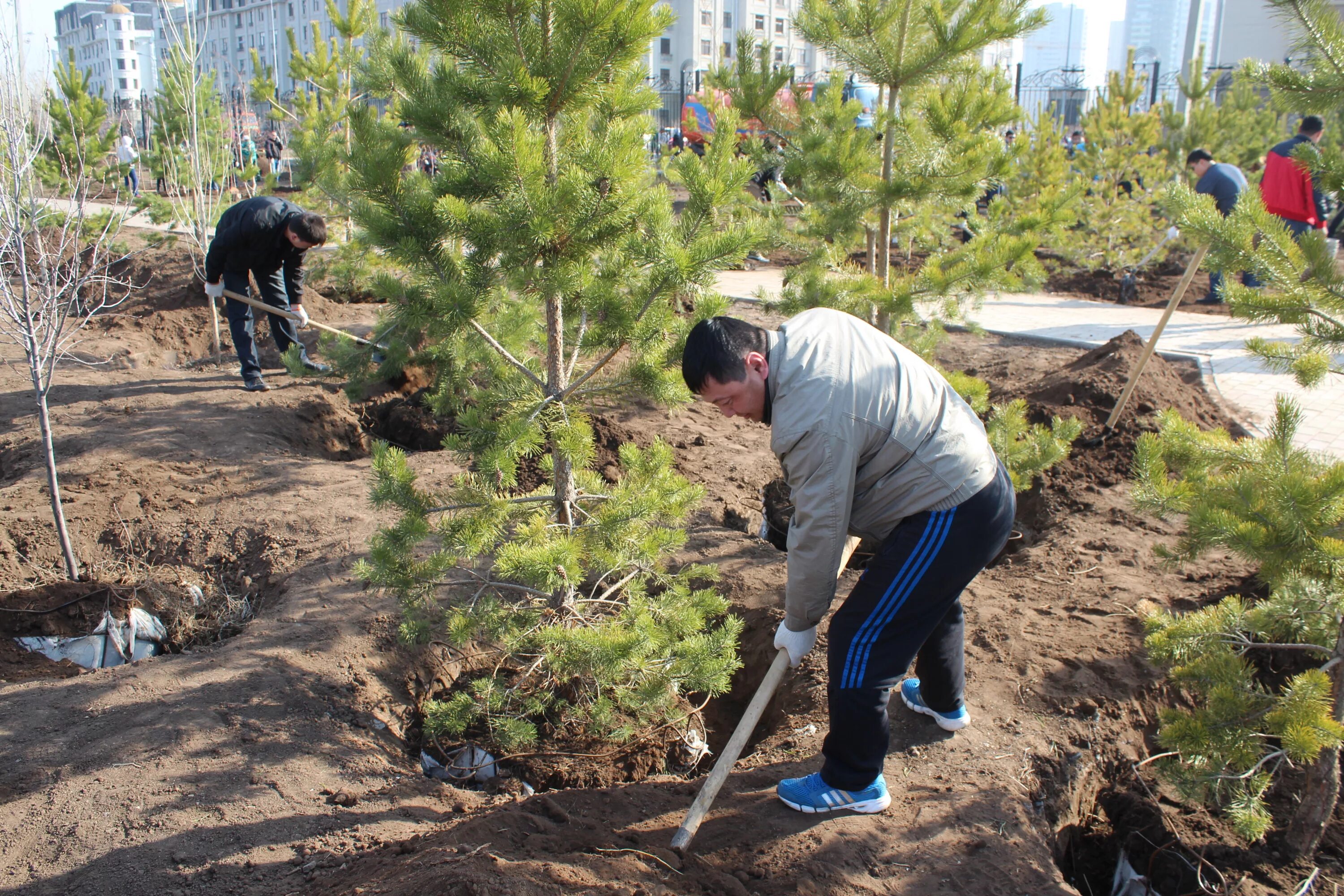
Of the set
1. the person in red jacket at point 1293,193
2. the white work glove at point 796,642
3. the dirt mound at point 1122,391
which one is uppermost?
the person in red jacket at point 1293,193

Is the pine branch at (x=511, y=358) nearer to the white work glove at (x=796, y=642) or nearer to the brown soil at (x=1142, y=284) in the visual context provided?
the white work glove at (x=796, y=642)

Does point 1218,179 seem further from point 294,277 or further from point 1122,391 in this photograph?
point 294,277

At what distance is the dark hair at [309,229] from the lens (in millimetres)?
5977

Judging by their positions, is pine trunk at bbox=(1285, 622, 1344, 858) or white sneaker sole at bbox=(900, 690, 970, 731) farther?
white sneaker sole at bbox=(900, 690, 970, 731)

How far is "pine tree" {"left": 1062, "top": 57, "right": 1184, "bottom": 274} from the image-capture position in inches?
442

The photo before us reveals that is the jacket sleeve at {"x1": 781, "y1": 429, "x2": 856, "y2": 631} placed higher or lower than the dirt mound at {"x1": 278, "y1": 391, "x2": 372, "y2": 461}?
higher

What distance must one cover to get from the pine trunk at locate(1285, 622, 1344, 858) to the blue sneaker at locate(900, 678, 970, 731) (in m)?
0.99

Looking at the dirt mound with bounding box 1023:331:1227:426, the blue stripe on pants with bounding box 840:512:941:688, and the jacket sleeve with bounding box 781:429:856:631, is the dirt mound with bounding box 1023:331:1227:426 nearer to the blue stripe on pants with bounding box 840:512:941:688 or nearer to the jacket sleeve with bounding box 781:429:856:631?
the blue stripe on pants with bounding box 840:512:941:688

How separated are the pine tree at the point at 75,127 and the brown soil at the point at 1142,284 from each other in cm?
1282

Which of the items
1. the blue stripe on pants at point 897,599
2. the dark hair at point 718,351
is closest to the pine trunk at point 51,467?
the dark hair at point 718,351

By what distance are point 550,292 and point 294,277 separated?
203 inches

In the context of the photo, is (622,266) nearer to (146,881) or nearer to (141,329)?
(146,881)

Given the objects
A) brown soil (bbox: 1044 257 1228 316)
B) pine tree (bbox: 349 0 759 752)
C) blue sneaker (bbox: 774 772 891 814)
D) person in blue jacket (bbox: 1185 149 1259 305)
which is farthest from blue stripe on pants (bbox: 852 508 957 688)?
brown soil (bbox: 1044 257 1228 316)

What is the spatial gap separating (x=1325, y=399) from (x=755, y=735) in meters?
5.77
